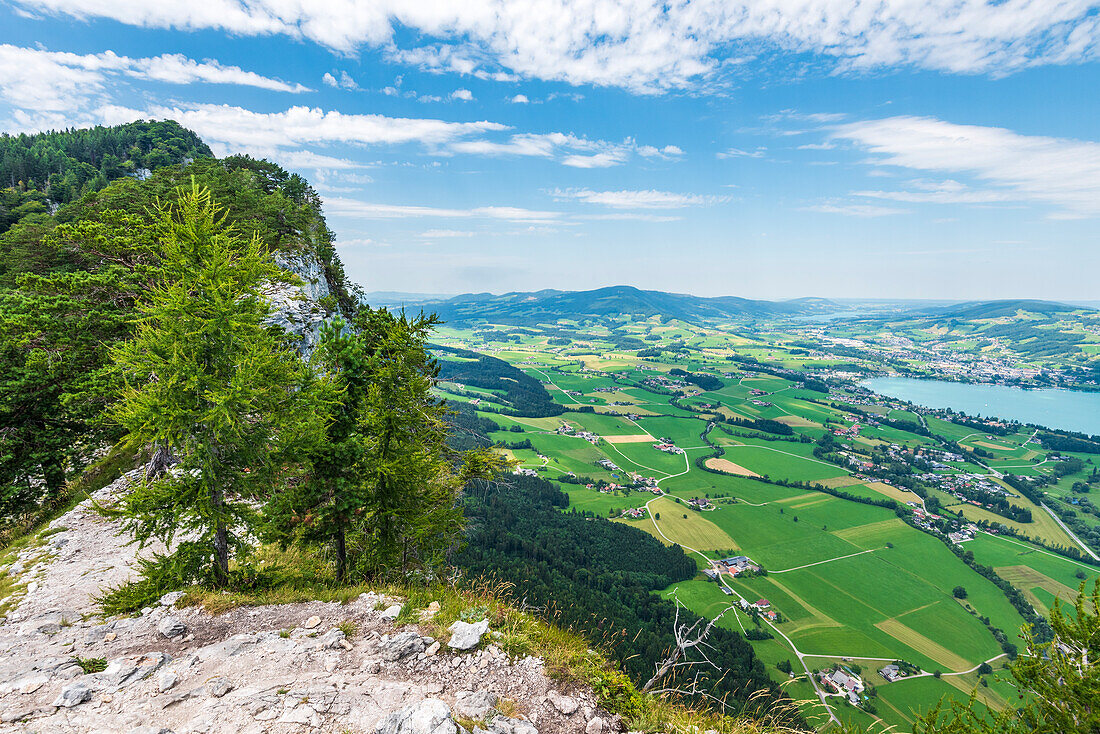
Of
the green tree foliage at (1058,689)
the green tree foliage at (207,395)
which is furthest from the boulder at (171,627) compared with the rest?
the green tree foliage at (1058,689)

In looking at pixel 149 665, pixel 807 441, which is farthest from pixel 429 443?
pixel 807 441

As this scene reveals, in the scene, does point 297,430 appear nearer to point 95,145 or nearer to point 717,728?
point 717,728

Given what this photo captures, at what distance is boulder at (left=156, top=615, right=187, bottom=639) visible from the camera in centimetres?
956

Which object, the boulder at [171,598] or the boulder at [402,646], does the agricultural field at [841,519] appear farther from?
the boulder at [171,598]

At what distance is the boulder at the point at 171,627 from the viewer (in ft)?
31.4

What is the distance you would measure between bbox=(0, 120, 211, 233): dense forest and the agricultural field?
92.6m

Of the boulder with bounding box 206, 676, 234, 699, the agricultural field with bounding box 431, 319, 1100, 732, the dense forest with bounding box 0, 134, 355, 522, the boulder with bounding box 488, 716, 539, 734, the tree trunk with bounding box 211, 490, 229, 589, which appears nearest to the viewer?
the boulder with bounding box 488, 716, 539, 734

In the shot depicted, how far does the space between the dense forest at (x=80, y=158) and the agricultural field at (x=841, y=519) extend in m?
92.6

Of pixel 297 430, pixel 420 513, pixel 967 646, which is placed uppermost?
pixel 297 430

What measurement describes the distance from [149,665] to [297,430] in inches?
214

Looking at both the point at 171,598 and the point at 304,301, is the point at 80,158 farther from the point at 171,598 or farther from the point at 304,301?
the point at 171,598

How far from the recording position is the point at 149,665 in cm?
825

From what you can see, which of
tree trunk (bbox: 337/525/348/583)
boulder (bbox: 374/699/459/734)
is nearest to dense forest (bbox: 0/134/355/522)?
tree trunk (bbox: 337/525/348/583)

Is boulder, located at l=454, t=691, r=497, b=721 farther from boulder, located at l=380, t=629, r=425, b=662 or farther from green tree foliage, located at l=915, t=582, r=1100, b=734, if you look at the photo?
green tree foliage, located at l=915, t=582, r=1100, b=734
